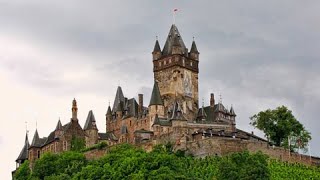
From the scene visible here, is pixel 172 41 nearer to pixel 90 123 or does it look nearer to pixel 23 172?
pixel 90 123

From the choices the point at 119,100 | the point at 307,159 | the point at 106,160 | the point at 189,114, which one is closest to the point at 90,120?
the point at 119,100

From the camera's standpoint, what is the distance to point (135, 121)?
94.9 metres

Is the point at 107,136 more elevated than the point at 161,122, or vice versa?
the point at 161,122

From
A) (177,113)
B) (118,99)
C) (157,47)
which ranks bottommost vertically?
(177,113)

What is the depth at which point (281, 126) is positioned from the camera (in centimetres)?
8988

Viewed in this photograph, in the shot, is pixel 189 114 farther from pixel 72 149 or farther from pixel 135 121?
pixel 72 149

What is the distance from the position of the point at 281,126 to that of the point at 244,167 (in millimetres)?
20173

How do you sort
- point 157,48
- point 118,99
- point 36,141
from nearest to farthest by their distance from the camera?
point 36,141 < point 118,99 < point 157,48

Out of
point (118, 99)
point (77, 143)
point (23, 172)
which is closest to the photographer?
point (23, 172)

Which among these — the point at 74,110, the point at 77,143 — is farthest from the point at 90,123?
the point at 77,143

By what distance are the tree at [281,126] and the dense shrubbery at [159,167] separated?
7165 mm

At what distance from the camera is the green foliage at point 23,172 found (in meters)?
90.9

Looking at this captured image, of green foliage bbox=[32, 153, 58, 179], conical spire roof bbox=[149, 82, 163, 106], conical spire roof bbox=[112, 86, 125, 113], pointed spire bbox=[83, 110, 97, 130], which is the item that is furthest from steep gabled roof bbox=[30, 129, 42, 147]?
conical spire roof bbox=[149, 82, 163, 106]

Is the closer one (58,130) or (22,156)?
(58,130)
